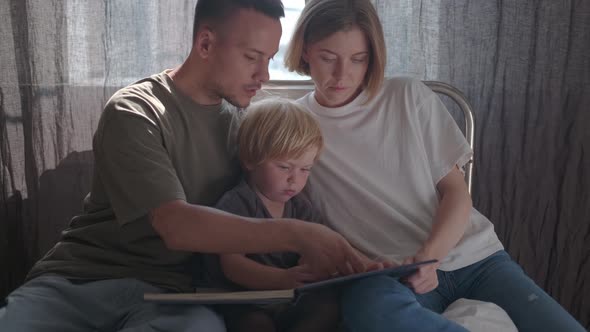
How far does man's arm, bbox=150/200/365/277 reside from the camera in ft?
3.90

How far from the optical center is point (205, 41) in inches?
57.9

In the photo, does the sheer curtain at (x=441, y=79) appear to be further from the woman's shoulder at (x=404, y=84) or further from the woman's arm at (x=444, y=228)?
the woman's arm at (x=444, y=228)

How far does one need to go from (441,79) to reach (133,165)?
1185 millimetres

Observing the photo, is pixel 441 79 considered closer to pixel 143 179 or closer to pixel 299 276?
pixel 299 276

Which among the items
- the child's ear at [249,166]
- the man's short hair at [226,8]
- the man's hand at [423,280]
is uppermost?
the man's short hair at [226,8]

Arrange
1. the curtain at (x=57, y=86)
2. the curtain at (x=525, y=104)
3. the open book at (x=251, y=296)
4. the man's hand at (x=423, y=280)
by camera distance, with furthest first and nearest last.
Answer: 1. the curtain at (x=525, y=104)
2. the curtain at (x=57, y=86)
3. the man's hand at (x=423, y=280)
4. the open book at (x=251, y=296)

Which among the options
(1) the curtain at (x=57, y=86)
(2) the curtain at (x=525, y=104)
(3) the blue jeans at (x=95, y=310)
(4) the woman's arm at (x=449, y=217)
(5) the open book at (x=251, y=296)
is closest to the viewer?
(5) the open book at (x=251, y=296)

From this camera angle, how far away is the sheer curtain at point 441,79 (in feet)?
5.76

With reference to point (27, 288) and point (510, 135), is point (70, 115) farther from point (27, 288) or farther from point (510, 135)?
point (510, 135)

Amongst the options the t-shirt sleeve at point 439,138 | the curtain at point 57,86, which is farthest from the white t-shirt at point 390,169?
the curtain at point 57,86

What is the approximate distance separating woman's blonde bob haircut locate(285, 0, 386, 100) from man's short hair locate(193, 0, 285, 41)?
104mm

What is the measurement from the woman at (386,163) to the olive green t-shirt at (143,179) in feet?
0.93

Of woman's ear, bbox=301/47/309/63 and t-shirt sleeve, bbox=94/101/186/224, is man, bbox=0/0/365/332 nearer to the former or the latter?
t-shirt sleeve, bbox=94/101/186/224

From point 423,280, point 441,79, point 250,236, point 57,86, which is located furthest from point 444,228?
point 57,86
